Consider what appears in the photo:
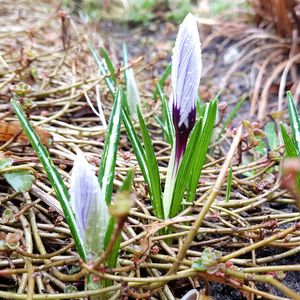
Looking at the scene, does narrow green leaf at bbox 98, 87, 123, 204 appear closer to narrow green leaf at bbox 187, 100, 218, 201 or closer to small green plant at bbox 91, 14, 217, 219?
small green plant at bbox 91, 14, 217, 219

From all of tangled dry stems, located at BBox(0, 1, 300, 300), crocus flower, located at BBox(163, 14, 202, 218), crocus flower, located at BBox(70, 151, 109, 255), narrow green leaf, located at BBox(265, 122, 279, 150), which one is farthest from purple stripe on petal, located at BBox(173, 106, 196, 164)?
narrow green leaf, located at BBox(265, 122, 279, 150)

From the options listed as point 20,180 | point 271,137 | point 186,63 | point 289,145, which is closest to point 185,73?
point 186,63

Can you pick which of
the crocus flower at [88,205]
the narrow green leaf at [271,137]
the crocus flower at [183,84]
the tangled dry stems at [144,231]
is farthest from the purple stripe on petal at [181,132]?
the narrow green leaf at [271,137]

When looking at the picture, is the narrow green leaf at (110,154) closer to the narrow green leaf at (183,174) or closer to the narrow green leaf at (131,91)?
the narrow green leaf at (183,174)

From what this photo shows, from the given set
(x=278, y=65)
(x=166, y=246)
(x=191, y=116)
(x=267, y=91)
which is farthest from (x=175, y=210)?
(x=278, y=65)

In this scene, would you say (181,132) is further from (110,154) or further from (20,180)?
(20,180)

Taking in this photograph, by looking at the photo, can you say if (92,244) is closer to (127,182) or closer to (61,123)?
(127,182)
